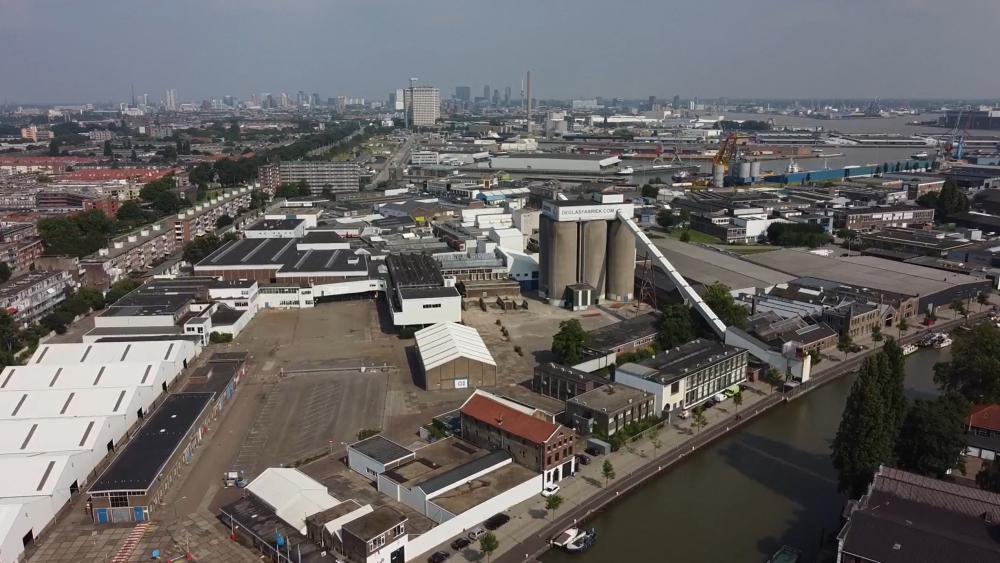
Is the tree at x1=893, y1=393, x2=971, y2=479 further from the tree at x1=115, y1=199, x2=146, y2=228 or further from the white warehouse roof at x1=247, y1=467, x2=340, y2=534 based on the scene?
the tree at x1=115, y1=199, x2=146, y2=228

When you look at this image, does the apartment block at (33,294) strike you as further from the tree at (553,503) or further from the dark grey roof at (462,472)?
the tree at (553,503)

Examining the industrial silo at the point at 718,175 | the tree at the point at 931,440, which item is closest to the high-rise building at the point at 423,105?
the industrial silo at the point at 718,175

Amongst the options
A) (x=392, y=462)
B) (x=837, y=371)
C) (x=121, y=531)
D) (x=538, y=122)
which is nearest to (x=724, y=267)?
(x=837, y=371)

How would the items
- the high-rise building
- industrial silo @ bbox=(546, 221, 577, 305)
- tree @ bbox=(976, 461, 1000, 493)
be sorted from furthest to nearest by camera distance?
the high-rise building, industrial silo @ bbox=(546, 221, 577, 305), tree @ bbox=(976, 461, 1000, 493)

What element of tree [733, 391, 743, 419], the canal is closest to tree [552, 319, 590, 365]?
tree [733, 391, 743, 419]

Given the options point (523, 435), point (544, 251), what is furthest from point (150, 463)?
point (544, 251)

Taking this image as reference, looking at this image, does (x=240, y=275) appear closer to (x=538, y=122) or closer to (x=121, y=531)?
(x=121, y=531)
